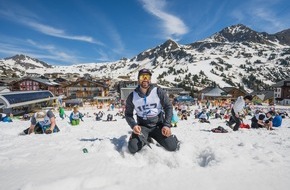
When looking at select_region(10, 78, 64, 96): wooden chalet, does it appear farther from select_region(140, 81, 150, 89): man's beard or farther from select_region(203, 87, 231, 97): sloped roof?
select_region(140, 81, 150, 89): man's beard

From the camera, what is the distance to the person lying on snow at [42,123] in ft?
27.7

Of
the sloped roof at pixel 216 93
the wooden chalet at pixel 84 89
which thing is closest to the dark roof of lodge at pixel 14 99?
the wooden chalet at pixel 84 89

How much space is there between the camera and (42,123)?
8617 millimetres

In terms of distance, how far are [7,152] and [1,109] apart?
3460 centimetres

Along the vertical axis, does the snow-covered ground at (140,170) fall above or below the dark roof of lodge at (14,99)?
above

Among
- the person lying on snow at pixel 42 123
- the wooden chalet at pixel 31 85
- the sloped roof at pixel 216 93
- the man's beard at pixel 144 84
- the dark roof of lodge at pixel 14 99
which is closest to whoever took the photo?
the man's beard at pixel 144 84

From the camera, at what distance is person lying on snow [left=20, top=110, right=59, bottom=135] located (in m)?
8.45

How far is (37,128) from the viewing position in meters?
8.56

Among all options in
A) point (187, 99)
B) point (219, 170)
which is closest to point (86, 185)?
point (219, 170)

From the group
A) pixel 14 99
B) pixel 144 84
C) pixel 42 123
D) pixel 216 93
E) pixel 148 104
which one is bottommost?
pixel 216 93

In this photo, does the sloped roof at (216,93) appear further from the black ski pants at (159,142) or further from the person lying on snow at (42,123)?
the black ski pants at (159,142)

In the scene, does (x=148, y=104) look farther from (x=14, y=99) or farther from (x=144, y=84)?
(x=14, y=99)

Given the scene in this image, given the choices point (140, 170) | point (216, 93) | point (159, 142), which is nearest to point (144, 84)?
point (159, 142)

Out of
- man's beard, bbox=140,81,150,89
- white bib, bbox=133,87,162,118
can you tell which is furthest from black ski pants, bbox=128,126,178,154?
man's beard, bbox=140,81,150,89
